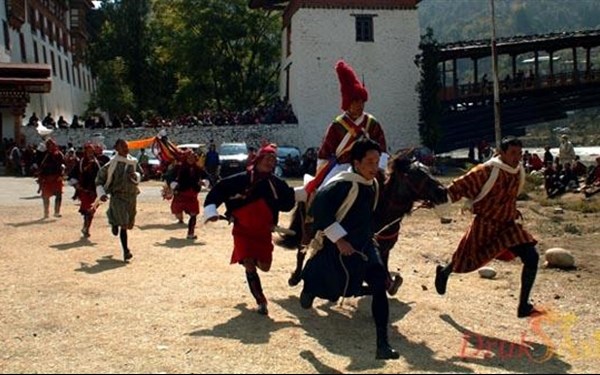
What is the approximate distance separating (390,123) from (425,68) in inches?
133

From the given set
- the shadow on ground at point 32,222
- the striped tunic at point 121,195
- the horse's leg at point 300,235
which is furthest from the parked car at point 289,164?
the horse's leg at point 300,235

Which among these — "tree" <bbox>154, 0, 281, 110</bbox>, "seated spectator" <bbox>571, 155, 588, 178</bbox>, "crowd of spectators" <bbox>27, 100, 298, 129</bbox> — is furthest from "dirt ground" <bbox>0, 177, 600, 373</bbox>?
"tree" <bbox>154, 0, 281, 110</bbox>

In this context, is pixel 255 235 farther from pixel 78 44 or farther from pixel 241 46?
pixel 78 44

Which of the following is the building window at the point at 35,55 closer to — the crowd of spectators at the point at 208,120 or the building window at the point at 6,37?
the building window at the point at 6,37

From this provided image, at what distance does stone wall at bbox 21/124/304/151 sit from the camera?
1304 inches

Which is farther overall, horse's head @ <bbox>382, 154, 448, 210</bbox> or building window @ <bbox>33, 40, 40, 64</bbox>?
building window @ <bbox>33, 40, 40, 64</bbox>

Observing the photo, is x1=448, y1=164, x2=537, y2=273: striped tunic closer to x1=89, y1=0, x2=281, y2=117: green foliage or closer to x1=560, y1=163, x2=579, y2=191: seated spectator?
x1=560, y1=163, x2=579, y2=191: seated spectator

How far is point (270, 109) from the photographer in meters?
37.8

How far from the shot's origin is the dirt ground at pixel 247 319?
524 centimetres

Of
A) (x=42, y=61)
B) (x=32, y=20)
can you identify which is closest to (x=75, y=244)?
(x=32, y=20)

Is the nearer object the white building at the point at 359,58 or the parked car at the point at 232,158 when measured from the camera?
the parked car at the point at 232,158

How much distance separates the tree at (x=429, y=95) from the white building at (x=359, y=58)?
26.5 inches

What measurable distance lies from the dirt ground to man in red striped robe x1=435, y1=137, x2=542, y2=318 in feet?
1.64

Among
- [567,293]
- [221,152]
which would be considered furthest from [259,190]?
[221,152]
